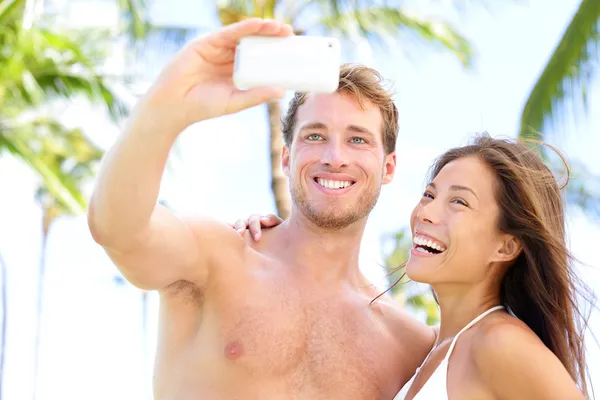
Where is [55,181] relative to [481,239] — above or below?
below

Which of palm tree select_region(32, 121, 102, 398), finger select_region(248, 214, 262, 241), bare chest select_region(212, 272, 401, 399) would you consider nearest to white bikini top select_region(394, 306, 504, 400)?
bare chest select_region(212, 272, 401, 399)

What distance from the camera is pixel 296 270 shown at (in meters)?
4.46

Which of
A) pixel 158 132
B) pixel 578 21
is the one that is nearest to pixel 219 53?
pixel 158 132

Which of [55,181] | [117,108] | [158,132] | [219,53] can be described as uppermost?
[219,53]

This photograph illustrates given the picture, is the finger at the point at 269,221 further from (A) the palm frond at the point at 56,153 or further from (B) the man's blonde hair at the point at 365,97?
(A) the palm frond at the point at 56,153

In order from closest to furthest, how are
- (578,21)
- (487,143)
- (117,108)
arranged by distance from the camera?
1. (487,143)
2. (578,21)
3. (117,108)

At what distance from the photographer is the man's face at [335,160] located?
14.4 feet

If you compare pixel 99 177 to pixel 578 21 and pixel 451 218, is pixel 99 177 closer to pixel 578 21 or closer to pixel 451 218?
pixel 451 218

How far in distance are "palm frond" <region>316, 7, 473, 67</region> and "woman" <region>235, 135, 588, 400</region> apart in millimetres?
10746

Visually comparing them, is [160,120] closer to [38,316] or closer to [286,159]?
[286,159]

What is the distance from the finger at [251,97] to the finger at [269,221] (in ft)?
6.11

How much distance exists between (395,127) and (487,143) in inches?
34.2

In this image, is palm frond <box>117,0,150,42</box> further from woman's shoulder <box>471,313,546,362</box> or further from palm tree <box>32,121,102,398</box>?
woman's shoulder <box>471,313,546,362</box>

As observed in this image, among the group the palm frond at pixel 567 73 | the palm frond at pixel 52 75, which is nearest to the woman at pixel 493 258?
the palm frond at pixel 567 73
